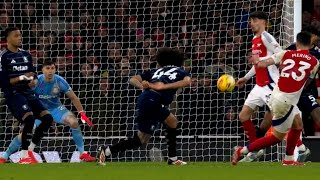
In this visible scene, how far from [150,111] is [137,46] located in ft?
16.6

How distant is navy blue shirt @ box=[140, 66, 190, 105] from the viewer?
1392 centimetres

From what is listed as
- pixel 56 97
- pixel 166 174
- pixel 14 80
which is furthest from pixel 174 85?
pixel 56 97

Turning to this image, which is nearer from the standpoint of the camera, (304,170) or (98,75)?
(304,170)

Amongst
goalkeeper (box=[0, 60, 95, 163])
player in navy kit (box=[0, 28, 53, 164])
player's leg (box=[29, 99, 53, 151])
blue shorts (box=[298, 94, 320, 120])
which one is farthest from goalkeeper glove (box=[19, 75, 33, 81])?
blue shorts (box=[298, 94, 320, 120])

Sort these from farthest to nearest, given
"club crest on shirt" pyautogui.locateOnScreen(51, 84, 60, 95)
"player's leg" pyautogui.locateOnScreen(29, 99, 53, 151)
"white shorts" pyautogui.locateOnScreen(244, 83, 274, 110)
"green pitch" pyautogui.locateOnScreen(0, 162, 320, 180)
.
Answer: "club crest on shirt" pyautogui.locateOnScreen(51, 84, 60, 95) < "player's leg" pyautogui.locateOnScreen(29, 99, 53, 151) < "white shorts" pyautogui.locateOnScreen(244, 83, 274, 110) < "green pitch" pyautogui.locateOnScreen(0, 162, 320, 180)

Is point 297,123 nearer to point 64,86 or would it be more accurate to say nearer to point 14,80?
point 14,80

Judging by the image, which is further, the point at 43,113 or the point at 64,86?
the point at 64,86

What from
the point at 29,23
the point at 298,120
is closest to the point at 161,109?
the point at 298,120

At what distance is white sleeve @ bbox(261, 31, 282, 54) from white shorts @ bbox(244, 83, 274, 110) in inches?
20.6

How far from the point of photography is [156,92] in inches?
550

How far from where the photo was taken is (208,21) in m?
18.8

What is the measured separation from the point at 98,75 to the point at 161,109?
191 inches

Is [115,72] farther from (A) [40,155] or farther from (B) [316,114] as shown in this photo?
(B) [316,114]

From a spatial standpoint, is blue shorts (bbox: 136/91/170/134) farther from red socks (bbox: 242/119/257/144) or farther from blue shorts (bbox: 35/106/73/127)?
blue shorts (bbox: 35/106/73/127)
